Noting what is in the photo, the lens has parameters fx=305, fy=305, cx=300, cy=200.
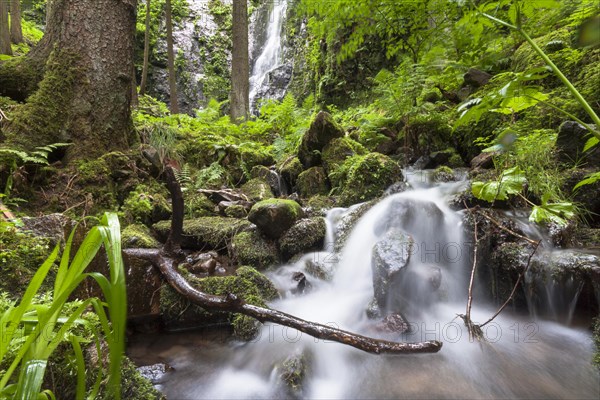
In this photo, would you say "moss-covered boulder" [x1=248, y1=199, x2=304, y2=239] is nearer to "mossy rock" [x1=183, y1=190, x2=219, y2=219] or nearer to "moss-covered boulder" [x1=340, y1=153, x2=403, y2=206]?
"mossy rock" [x1=183, y1=190, x2=219, y2=219]

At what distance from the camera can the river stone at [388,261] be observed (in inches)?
114

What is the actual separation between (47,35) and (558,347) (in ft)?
21.1

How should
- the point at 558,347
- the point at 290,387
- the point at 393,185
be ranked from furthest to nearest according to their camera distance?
1. the point at 393,185
2. the point at 558,347
3. the point at 290,387

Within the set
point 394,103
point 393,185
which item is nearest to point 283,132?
point 394,103

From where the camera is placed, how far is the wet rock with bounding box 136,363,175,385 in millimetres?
2055

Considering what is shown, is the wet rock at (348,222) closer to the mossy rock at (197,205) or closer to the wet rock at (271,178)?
the mossy rock at (197,205)

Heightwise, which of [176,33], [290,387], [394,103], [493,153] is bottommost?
[290,387]

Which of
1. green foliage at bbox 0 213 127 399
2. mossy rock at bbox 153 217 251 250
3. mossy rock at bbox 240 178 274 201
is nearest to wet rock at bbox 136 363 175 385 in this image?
green foliage at bbox 0 213 127 399

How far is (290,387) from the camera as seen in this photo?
201 cm

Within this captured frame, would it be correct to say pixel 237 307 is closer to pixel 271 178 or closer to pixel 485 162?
pixel 271 178

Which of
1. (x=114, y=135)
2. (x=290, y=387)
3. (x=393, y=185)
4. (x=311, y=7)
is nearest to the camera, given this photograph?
(x=290, y=387)

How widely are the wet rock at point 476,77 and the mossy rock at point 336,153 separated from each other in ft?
9.05

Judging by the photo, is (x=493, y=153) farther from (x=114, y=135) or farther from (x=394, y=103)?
(x=114, y=135)

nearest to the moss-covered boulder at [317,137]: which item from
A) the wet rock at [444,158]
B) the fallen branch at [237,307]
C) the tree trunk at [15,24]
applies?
the wet rock at [444,158]
